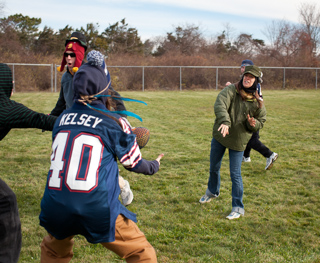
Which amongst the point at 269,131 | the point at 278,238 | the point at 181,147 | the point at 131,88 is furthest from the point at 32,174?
the point at 131,88

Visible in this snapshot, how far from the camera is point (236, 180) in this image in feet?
14.0

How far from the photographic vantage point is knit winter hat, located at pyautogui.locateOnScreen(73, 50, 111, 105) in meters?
2.26

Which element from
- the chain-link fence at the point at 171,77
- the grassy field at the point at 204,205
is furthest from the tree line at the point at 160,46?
the grassy field at the point at 204,205

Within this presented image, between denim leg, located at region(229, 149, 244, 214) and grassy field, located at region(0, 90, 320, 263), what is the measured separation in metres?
0.16

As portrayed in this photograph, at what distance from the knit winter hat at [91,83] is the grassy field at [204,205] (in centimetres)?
177

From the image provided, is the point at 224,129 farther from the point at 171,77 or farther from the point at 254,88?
the point at 171,77

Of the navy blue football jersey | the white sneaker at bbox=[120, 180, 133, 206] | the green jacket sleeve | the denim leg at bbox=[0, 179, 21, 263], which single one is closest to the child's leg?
the navy blue football jersey

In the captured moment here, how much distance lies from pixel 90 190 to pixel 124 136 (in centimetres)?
39

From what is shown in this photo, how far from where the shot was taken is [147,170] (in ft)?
7.82

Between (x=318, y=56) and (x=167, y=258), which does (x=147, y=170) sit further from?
(x=318, y=56)

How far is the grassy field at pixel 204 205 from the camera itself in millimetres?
3516

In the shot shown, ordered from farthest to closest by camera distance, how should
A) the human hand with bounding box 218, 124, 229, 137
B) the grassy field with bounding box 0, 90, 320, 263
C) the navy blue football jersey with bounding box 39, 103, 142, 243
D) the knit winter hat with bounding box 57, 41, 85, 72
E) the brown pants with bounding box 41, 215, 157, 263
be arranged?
the knit winter hat with bounding box 57, 41, 85, 72
the human hand with bounding box 218, 124, 229, 137
the grassy field with bounding box 0, 90, 320, 263
the brown pants with bounding box 41, 215, 157, 263
the navy blue football jersey with bounding box 39, 103, 142, 243

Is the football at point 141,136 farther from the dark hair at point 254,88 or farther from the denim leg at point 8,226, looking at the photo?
the dark hair at point 254,88

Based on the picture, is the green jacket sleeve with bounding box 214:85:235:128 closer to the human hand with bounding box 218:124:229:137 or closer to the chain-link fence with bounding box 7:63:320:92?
the human hand with bounding box 218:124:229:137
